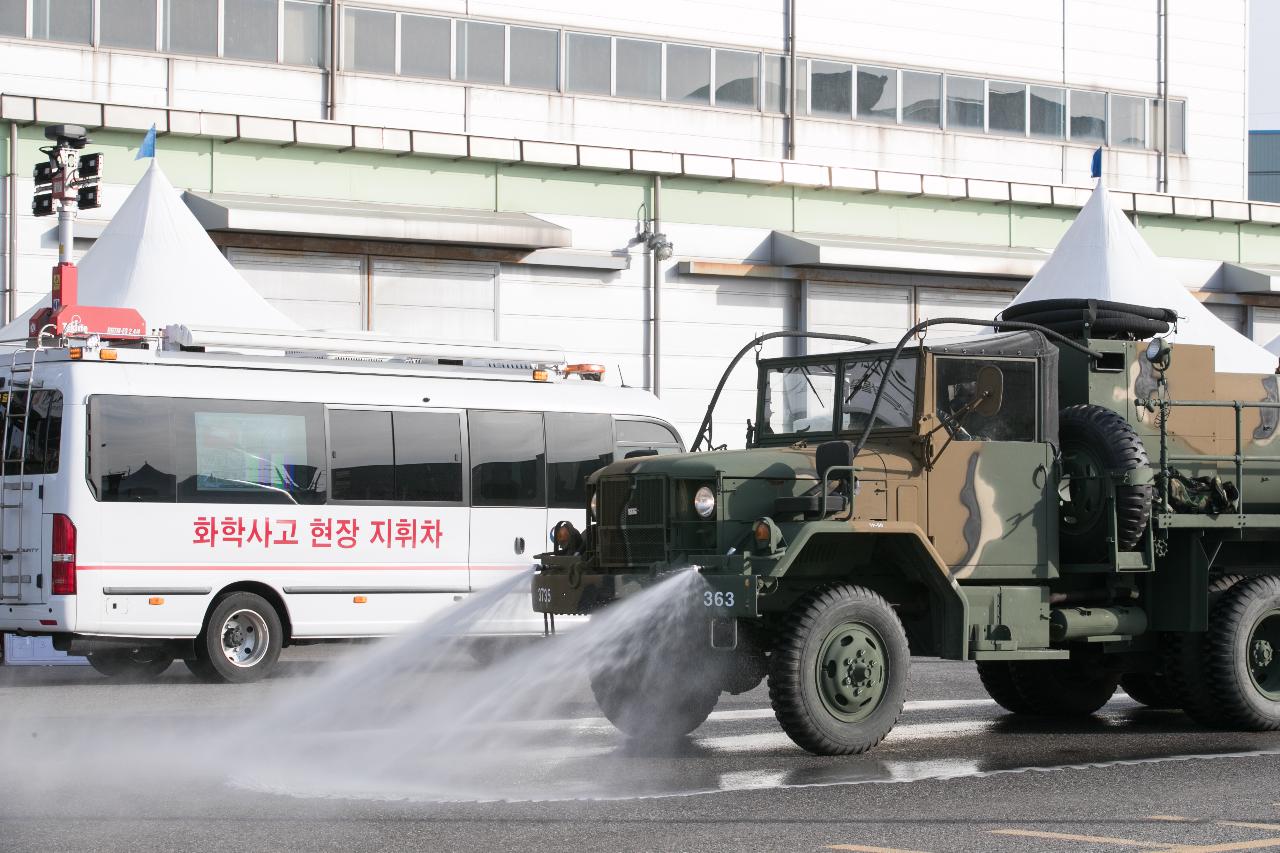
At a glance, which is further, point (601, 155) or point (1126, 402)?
point (601, 155)

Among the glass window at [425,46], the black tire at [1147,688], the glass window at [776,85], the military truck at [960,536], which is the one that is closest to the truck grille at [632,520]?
the military truck at [960,536]

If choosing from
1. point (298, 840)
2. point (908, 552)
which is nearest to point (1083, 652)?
point (908, 552)

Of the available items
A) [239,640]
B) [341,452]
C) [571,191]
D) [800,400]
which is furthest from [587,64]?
[800,400]

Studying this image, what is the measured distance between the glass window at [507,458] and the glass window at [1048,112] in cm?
2089

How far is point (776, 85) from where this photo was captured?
35594mm

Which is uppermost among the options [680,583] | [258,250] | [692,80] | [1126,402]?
[692,80]

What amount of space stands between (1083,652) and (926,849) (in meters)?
5.45

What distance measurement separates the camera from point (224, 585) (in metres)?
18.1

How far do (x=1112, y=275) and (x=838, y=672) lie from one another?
627 inches

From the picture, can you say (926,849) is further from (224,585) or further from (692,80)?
(692,80)

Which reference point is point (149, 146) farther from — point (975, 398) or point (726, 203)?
point (975, 398)

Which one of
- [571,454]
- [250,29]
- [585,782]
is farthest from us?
[250,29]

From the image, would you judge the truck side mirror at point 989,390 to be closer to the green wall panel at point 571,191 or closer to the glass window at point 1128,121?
the green wall panel at point 571,191

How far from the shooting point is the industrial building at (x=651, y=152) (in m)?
29.3
